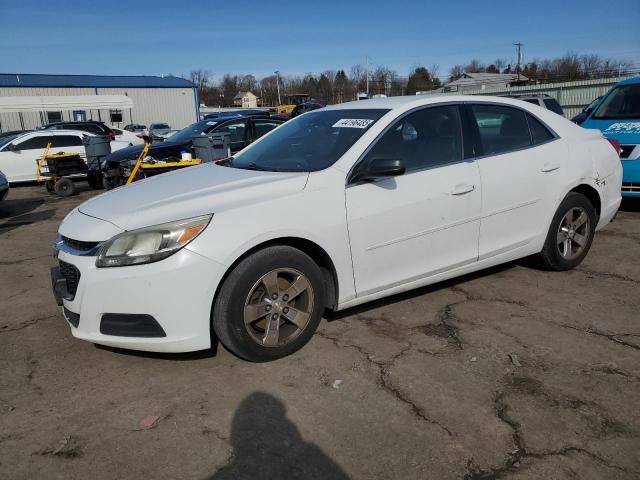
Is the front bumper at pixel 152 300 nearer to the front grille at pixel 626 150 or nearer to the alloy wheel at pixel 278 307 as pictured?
the alloy wheel at pixel 278 307

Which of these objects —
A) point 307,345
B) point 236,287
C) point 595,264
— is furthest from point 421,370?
point 595,264

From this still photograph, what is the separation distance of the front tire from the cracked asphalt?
0.16m

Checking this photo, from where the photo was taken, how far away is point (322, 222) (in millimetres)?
3312

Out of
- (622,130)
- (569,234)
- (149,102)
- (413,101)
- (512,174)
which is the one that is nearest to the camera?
(413,101)

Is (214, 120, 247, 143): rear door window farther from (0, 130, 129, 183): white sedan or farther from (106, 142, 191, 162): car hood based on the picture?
(0, 130, 129, 183): white sedan

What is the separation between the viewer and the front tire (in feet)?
10.0

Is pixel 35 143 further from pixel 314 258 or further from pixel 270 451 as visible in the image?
pixel 270 451

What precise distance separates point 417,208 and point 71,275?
2.28 metres

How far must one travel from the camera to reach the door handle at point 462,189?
3838 mm

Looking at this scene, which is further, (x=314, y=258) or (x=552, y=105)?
(x=552, y=105)

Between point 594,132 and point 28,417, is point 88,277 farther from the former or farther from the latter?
point 594,132

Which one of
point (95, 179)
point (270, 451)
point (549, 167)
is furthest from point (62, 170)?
point (270, 451)

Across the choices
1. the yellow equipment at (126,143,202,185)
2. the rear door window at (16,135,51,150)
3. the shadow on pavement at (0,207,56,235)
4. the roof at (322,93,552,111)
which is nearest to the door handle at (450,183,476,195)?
the roof at (322,93,552,111)

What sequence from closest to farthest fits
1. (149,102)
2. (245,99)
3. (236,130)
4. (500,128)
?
(500,128), (236,130), (149,102), (245,99)
